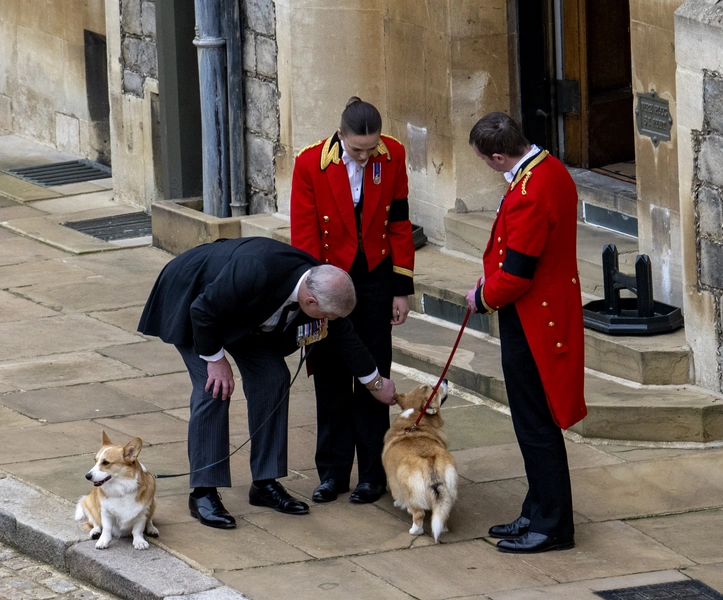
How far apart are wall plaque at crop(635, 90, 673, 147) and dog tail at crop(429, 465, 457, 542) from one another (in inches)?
115

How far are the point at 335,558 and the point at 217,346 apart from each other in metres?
0.98

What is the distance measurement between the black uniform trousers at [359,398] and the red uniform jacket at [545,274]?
0.73 m

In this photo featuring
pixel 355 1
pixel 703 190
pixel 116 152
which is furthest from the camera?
pixel 116 152

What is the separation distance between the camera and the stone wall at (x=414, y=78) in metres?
9.87

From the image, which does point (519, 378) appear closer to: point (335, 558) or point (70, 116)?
point (335, 558)

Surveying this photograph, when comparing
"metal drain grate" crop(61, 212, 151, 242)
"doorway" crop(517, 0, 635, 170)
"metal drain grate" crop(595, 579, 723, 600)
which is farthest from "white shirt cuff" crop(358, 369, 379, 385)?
"metal drain grate" crop(61, 212, 151, 242)

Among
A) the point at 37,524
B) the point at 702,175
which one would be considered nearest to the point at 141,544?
the point at 37,524

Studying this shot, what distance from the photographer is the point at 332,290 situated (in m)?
5.92

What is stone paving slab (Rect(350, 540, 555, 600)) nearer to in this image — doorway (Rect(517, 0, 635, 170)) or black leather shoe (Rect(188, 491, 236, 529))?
black leather shoe (Rect(188, 491, 236, 529))

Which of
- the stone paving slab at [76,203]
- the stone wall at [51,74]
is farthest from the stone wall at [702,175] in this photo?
the stone wall at [51,74]

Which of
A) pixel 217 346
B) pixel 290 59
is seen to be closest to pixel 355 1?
pixel 290 59

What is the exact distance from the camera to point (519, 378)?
20.0ft

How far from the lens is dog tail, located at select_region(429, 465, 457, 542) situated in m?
6.14

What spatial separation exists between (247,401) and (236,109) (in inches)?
209
